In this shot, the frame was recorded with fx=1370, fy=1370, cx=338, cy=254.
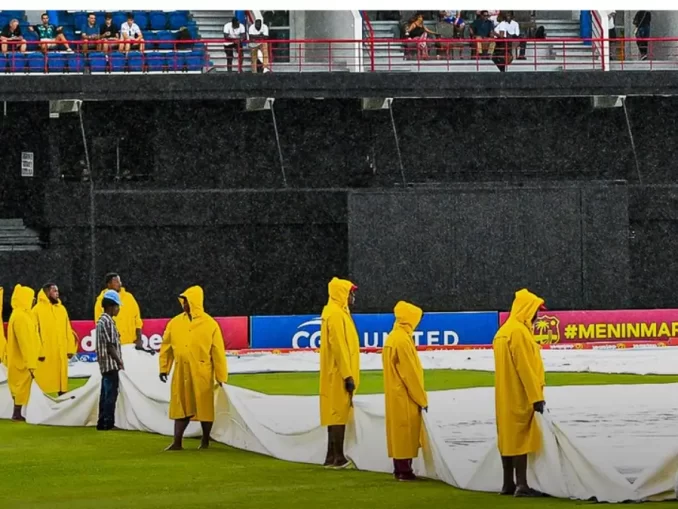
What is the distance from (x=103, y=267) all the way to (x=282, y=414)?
→ 18062mm

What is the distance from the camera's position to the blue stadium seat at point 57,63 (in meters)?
31.9

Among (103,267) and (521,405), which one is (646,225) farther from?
(521,405)

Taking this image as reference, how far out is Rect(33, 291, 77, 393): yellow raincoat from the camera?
708 inches

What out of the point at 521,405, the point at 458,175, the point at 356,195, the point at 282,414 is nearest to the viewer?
the point at 521,405

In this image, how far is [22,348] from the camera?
1753cm

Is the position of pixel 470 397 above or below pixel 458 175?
below

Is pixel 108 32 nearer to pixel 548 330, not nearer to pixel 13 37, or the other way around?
pixel 13 37

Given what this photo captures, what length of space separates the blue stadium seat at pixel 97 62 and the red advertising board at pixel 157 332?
7.50 m

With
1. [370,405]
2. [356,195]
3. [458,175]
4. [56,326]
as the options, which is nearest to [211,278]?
[356,195]

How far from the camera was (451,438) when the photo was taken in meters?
13.4

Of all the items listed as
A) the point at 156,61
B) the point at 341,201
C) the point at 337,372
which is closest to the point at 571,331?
the point at 341,201

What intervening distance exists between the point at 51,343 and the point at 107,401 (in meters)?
2.21

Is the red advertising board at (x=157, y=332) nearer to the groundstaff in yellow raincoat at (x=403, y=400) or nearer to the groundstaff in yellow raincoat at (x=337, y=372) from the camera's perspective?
the groundstaff in yellow raincoat at (x=337, y=372)

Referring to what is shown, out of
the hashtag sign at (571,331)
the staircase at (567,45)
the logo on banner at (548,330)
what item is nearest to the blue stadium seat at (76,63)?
the staircase at (567,45)
